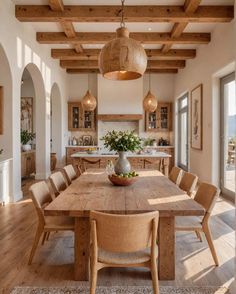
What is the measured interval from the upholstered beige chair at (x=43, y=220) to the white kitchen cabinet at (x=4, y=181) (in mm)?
2112

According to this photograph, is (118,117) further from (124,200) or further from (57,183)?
(124,200)

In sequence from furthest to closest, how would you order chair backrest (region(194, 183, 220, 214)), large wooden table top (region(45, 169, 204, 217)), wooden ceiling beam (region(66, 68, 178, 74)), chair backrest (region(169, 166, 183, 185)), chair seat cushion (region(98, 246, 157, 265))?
1. wooden ceiling beam (region(66, 68, 178, 74))
2. chair backrest (region(169, 166, 183, 185))
3. chair backrest (region(194, 183, 220, 214))
4. large wooden table top (region(45, 169, 204, 217))
5. chair seat cushion (region(98, 246, 157, 265))

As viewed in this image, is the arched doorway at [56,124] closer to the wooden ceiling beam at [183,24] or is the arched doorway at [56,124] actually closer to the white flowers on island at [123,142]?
the wooden ceiling beam at [183,24]

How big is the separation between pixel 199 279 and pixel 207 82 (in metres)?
4.77

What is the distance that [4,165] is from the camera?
471 centimetres

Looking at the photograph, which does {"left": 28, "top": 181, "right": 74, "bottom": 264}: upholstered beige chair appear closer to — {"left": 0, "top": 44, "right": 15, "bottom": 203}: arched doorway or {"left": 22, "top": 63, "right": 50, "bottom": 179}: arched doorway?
{"left": 0, "top": 44, "right": 15, "bottom": 203}: arched doorway

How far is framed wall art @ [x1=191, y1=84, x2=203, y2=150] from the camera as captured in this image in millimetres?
6672

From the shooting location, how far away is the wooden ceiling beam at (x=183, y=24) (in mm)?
4510

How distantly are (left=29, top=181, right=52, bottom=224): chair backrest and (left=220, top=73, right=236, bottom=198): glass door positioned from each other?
3927 millimetres

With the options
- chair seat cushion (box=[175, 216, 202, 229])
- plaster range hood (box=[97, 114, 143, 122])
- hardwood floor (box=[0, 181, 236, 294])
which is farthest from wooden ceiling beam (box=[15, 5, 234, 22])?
plaster range hood (box=[97, 114, 143, 122])

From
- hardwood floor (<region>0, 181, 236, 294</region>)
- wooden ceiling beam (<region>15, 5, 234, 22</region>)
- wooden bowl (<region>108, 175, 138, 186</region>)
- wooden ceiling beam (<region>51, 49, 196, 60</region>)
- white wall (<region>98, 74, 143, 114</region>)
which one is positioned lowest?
hardwood floor (<region>0, 181, 236, 294</region>)

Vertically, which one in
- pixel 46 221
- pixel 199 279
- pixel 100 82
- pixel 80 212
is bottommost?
pixel 199 279

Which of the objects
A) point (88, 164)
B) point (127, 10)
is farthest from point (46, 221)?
point (127, 10)

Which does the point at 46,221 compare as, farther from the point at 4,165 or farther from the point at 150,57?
the point at 150,57
